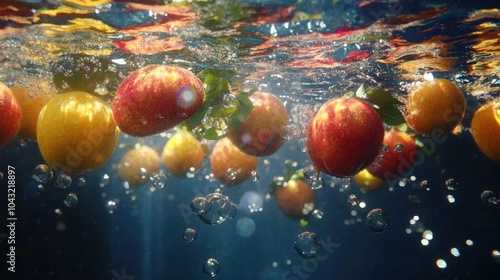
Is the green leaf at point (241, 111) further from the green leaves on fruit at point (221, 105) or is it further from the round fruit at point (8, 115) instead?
the round fruit at point (8, 115)

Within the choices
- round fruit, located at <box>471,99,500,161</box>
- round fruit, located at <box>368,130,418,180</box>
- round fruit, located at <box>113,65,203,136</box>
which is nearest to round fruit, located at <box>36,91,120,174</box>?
round fruit, located at <box>113,65,203,136</box>

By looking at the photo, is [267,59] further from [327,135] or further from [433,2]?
[327,135]

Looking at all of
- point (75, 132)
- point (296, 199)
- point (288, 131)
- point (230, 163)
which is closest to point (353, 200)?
point (296, 199)

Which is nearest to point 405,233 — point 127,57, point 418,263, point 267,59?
point 418,263

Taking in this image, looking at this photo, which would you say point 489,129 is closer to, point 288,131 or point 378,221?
point 378,221

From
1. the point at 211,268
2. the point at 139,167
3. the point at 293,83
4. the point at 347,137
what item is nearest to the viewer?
the point at 347,137
